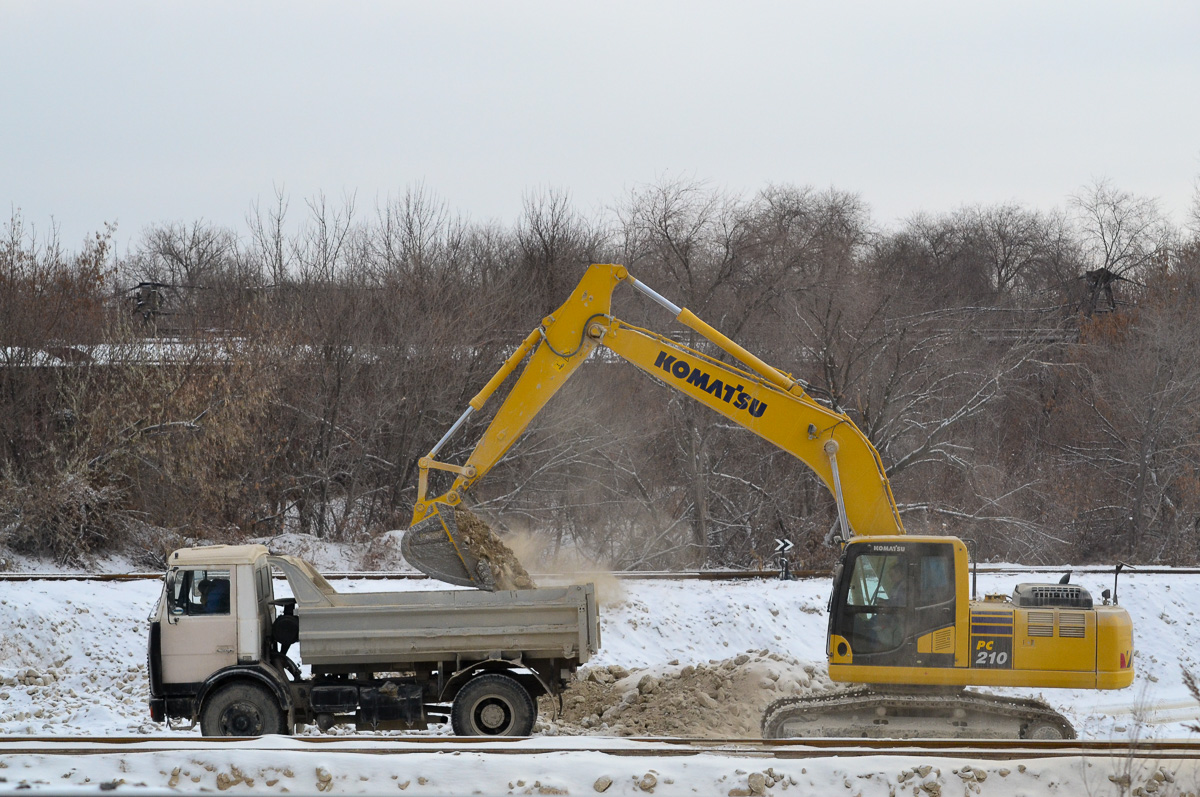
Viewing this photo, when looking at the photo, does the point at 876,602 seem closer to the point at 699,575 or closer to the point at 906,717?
the point at 906,717

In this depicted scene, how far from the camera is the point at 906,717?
1030cm

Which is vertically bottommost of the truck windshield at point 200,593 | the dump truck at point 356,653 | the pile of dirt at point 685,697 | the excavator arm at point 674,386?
the pile of dirt at point 685,697

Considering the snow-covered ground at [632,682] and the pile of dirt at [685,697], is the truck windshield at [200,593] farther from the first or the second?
the pile of dirt at [685,697]

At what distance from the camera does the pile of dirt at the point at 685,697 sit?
446 inches

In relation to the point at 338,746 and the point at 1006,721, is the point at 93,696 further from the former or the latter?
the point at 1006,721

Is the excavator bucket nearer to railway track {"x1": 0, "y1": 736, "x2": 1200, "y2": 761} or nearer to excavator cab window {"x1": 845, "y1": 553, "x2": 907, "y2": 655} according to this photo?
railway track {"x1": 0, "y1": 736, "x2": 1200, "y2": 761}

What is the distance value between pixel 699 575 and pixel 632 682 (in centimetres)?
550

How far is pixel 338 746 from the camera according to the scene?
864 cm

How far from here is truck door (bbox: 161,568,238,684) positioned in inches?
397

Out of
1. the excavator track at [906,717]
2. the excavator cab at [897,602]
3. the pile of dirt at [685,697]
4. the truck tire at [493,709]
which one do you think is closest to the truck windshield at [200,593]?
the truck tire at [493,709]

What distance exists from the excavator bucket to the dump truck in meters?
0.64

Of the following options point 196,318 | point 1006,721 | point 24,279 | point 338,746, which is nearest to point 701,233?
point 196,318

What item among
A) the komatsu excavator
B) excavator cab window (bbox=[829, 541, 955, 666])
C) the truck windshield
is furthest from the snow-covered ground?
excavator cab window (bbox=[829, 541, 955, 666])

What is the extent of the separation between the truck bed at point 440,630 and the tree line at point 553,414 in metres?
11.2
